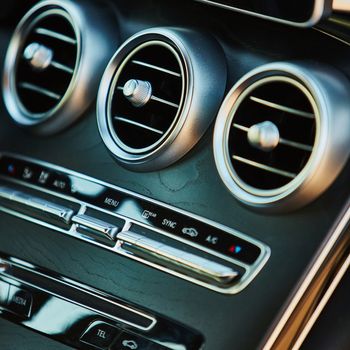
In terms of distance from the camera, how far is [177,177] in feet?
4.44

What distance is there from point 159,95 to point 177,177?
0.13 meters

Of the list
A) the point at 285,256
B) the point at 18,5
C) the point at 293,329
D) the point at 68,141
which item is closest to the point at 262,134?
the point at 285,256

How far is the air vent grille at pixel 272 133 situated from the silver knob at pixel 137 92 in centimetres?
15

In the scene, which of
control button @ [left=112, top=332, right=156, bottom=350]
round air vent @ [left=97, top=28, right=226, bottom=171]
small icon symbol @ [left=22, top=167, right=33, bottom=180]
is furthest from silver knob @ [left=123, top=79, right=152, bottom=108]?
control button @ [left=112, top=332, right=156, bottom=350]

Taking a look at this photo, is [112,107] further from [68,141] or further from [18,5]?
[18,5]

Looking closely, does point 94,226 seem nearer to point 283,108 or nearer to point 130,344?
point 130,344

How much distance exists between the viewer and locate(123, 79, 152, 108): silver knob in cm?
135

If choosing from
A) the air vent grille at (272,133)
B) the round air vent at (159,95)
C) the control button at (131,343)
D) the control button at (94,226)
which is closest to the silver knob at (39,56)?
the round air vent at (159,95)

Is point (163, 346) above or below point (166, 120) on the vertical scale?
below

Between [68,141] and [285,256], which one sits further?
[68,141]

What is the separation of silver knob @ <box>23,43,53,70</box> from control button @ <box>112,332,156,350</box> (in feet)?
1.60

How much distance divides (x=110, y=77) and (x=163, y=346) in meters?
0.45

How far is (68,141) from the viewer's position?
58.4 inches

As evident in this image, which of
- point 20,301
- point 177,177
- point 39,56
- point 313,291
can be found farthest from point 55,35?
point 313,291
